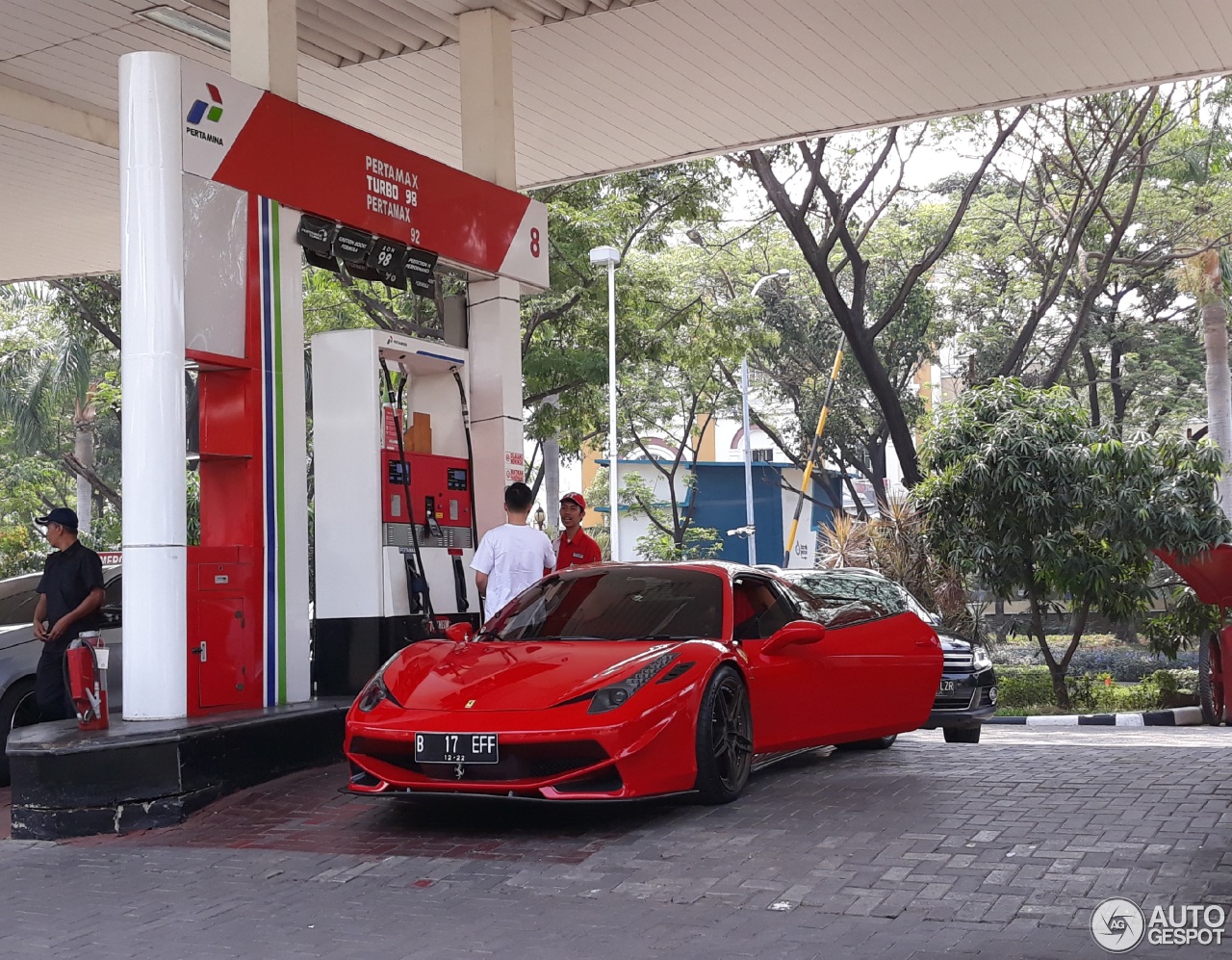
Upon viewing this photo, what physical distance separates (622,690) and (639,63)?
26.4 feet

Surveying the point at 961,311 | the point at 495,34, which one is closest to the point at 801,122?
the point at 495,34

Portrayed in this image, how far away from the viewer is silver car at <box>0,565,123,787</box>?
29.7 feet

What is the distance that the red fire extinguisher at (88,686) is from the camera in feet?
24.4

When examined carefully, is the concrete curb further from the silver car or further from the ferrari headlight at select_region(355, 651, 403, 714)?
the ferrari headlight at select_region(355, 651, 403, 714)

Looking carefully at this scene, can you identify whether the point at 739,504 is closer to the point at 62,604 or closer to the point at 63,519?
the point at 63,519

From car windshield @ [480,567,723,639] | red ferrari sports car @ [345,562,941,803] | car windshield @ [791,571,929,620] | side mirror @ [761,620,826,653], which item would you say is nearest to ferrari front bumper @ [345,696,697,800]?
red ferrari sports car @ [345,562,941,803]

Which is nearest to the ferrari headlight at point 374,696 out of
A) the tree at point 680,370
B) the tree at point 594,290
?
the tree at point 594,290

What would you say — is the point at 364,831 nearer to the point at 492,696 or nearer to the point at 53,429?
the point at 492,696

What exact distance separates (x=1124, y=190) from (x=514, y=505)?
20.5 metres

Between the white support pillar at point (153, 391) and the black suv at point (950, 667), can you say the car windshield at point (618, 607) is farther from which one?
the black suv at point (950, 667)

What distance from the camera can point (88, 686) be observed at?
293 inches

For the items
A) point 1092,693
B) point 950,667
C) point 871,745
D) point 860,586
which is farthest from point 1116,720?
point 871,745

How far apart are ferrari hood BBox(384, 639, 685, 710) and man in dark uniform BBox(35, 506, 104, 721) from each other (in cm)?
279

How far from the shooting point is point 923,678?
844 cm
